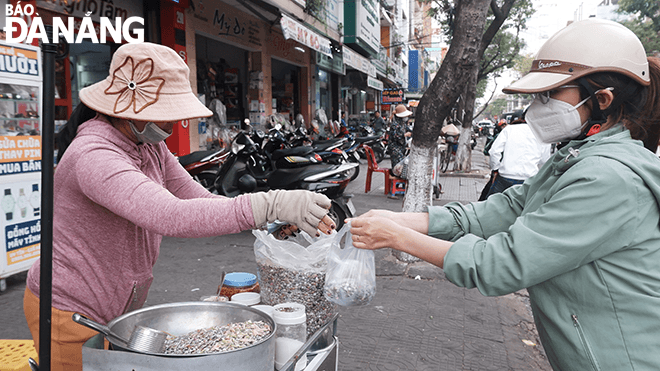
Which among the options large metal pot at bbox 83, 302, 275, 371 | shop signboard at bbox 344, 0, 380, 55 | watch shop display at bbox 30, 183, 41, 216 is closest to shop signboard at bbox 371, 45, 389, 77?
shop signboard at bbox 344, 0, 380, 55

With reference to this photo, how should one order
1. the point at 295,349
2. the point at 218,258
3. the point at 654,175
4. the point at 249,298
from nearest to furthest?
1. the point at 654,175
2. the point at 295,349
3. the point at 249,298
4. the point at 218,258

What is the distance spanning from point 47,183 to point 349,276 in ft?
3.77

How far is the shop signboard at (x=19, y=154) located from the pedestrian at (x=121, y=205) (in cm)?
295

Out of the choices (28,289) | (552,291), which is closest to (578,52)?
(552,291)

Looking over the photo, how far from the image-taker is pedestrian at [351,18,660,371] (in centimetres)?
133

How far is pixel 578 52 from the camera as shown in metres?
1.50

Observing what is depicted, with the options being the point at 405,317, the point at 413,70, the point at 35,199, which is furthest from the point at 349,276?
the point at 413,70

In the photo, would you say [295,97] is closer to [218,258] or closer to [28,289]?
[218,258]

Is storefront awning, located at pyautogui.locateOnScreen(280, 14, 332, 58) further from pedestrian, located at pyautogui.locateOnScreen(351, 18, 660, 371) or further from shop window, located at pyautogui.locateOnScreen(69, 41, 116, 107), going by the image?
pedestrian, located at pyautogui.locateOnScreen(351, 18, 660, 371)

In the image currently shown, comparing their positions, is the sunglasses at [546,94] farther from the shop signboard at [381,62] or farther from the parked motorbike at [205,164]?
the shop signboard at [381,62]

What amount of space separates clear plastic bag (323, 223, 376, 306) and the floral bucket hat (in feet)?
2.57

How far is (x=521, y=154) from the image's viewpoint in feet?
19.5

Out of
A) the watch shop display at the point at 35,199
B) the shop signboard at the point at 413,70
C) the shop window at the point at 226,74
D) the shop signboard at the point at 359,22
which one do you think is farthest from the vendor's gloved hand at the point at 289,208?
the shop signboard at the point at 413,70

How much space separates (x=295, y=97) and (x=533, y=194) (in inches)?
600
